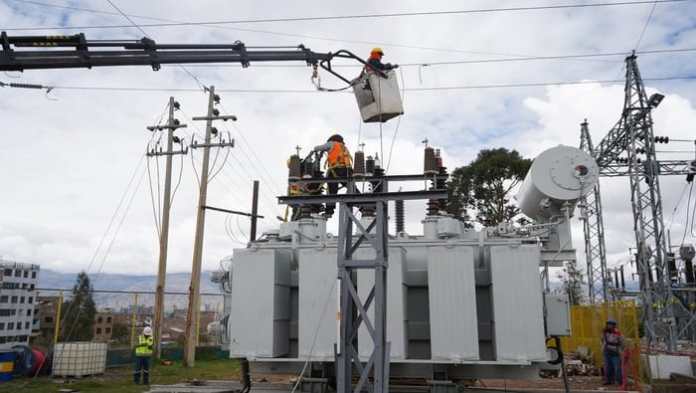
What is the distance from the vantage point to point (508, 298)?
30.0ft

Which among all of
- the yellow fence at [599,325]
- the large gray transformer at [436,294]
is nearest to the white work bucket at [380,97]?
the large gray transformer at [436,294]

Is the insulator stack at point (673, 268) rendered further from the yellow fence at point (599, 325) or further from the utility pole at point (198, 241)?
the utility pole at point (198, 241)

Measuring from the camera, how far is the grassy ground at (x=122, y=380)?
1254cm

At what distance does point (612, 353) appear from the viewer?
1332cm

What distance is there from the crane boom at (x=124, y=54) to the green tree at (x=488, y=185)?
20.5 metres

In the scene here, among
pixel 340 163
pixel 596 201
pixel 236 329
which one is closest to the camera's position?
pixel 236 329

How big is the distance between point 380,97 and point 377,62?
66cm

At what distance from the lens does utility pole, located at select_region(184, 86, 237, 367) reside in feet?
63.4

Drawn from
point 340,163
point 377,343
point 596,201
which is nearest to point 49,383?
point 340,163

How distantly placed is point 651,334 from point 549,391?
35.3 ft

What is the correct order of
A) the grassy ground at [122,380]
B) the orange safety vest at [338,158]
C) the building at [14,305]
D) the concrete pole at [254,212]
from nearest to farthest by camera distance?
the orange safety vest at [338,158]
the grassy ground at [122,380]
the concrete pole at [254,212]
the building at [14,305]

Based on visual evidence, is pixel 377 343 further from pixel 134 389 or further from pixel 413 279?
pixel 134 389

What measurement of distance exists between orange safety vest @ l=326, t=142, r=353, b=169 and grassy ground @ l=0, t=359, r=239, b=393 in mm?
7179

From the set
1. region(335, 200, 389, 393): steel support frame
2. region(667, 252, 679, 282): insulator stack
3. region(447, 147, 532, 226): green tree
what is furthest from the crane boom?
region(667, 252, 679, 282): insulator stack
